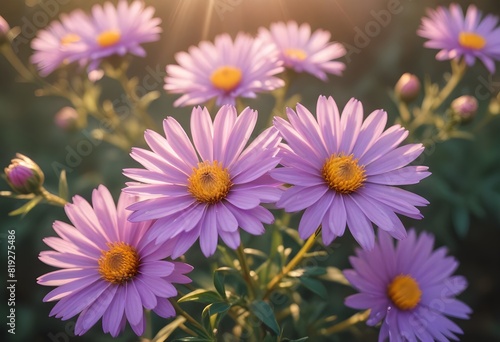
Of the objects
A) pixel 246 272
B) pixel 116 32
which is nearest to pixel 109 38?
pixel 116 32

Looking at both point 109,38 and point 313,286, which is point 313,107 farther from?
point 313,286

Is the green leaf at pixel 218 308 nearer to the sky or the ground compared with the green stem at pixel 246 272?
nearer to the ground

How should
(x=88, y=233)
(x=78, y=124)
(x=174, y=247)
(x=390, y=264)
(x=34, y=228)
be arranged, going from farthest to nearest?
(x=34, y=228)
(x=78, y=124)
(x=390, y=264)
(x=88, y=233)
(x=174, y=247)

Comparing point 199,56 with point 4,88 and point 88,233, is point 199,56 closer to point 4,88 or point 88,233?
point 88,233

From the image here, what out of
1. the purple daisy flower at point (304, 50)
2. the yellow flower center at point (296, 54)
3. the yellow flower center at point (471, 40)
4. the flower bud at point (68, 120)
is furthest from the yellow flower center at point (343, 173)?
the flower bud at point (68, 120)

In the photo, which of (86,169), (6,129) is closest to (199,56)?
(86,169)

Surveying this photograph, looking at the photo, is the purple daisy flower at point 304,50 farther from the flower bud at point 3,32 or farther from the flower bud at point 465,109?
the flower bud at point 3,32
